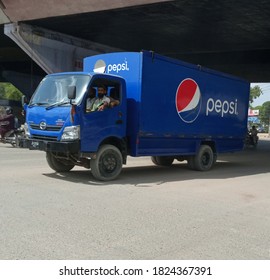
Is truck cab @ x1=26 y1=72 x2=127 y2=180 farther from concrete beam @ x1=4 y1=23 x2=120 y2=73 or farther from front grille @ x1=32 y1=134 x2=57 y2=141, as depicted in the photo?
concrete beam @ x1=4 y1=23 x2=120 y2=73

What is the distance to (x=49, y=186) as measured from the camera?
9203mm

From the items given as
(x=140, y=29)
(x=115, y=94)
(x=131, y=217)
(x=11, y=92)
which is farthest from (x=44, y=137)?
(x=11, y=92)

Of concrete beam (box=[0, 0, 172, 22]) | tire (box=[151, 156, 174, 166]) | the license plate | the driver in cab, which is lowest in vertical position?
tire (box=[151, 156, 174, 166])

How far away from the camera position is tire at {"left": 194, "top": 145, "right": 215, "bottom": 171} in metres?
13.1

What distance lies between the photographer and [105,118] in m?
10.1

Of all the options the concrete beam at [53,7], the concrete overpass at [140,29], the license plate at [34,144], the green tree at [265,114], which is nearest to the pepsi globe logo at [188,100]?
Answer: the license plate at [34,144]

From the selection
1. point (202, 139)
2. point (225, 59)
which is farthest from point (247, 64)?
point (202, 139)

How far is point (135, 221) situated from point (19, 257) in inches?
88.7

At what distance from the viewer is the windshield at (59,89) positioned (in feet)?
31.8

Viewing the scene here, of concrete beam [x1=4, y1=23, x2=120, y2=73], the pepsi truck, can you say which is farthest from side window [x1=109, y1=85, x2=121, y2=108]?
concrete beam [x1=4, y1=23, x2=120, y2=73]

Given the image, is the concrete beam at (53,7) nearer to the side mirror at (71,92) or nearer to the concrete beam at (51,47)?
the concrete beam at (51,47)

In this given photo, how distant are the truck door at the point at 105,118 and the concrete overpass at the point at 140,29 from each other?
32.2ft

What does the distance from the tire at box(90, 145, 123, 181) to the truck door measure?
0.26m

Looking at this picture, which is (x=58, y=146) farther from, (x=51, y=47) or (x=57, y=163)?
(x=51, y=47)
